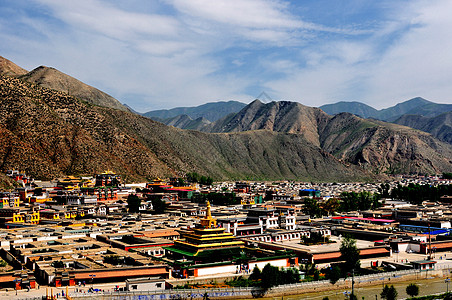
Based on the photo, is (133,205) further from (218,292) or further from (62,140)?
(218,292)

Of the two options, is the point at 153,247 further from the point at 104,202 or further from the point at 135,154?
the point at 135,154

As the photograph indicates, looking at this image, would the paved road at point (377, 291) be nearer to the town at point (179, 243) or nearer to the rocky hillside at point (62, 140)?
the town at point (179, 243)

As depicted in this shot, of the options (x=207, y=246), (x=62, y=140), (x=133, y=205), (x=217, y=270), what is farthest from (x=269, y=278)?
(x=62, y=140)

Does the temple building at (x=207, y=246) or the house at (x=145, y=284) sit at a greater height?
the temple building at (x=207, y=246)

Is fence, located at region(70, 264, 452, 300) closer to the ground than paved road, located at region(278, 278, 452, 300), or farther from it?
farther from it

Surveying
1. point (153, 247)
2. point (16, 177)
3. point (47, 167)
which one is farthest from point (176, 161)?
point (153, 247)

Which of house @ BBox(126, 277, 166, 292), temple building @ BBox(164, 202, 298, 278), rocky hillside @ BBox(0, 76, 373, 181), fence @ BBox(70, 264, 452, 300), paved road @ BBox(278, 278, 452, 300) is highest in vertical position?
rocky hillside @ BBox(0, 76, 373, 181)

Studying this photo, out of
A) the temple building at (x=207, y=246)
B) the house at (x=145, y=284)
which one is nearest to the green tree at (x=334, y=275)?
the temple building at (x=207, y=246)

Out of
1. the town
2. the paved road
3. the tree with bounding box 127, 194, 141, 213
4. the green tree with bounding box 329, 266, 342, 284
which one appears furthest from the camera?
the tree with bounding box 127, 194, 141, 213

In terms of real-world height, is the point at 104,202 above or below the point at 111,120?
below

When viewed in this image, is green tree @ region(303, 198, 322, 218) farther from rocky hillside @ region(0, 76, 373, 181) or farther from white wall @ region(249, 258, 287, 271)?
rocky hillside @ region(0, 76, 373, 181)

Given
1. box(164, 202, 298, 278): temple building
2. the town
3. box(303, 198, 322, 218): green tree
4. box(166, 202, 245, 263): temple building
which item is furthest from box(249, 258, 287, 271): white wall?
box(303, 198, 322, 218): green tree
